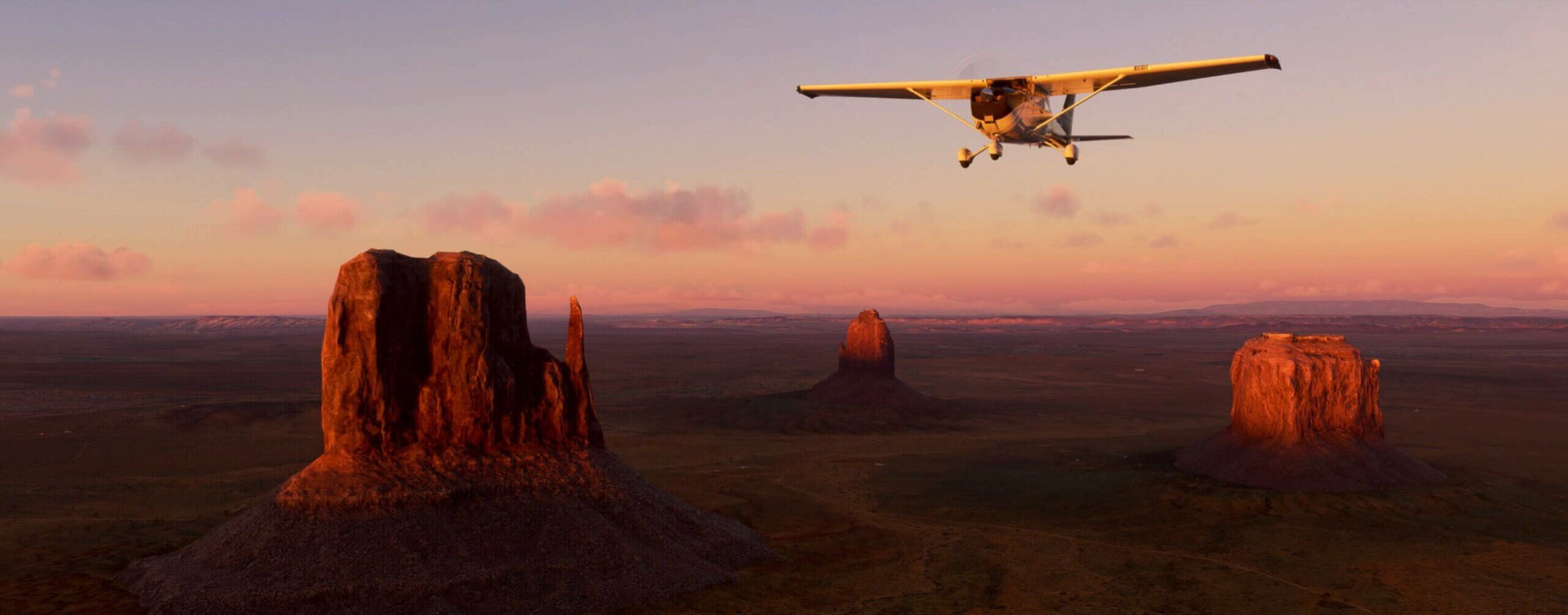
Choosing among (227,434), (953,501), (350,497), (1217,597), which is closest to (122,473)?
(227,434)

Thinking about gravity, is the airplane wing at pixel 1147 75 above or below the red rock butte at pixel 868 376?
above

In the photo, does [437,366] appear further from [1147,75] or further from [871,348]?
[871,348]

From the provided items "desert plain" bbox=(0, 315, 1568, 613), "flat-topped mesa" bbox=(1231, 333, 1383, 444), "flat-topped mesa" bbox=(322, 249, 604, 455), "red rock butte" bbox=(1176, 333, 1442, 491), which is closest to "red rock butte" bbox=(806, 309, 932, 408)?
"desert plain" bbox=(0, 315, 1568, 613)

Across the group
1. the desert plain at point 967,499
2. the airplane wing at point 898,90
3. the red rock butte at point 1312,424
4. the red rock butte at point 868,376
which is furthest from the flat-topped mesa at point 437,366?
the red rock butte at point 868,376

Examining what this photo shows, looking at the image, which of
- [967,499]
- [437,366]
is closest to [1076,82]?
[967,499]

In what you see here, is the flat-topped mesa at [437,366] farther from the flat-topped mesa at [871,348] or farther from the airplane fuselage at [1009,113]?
the flat-topped mesa at [871,348]

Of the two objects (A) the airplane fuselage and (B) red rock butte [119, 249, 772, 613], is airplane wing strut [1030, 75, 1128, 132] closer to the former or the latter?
(A) the airplane fuselage

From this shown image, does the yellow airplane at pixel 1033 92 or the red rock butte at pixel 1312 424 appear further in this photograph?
the red rock butte at pixel 1312 424
